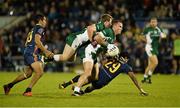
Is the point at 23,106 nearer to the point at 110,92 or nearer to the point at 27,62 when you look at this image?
the point at 27,62

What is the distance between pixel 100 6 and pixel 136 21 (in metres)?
2.02

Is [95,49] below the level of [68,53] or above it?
above

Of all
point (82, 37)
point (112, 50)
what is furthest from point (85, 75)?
point (82, 37)

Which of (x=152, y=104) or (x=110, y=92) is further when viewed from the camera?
(x=110, y=92)

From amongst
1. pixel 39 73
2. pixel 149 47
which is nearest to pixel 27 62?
pixel 39 73

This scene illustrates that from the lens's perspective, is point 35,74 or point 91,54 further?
point 91,54

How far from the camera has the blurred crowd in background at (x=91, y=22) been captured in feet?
81.5

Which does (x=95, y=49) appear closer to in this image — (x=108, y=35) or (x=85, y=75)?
(x=108, y=35)

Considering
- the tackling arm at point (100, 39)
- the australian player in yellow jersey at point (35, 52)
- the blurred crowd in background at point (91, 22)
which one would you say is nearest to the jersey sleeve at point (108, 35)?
the tackling arm at point (100, 39)

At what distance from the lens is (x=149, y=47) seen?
749 inches

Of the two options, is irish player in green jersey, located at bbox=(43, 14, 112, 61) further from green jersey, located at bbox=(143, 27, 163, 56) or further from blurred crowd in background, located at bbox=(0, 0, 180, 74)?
blurred crowd in background, located at bbox=(0, 0, 180, 74)

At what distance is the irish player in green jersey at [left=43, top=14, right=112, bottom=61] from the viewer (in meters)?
12.9

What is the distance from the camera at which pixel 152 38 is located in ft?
62.9

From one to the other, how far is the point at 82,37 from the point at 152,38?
20.1 feet
